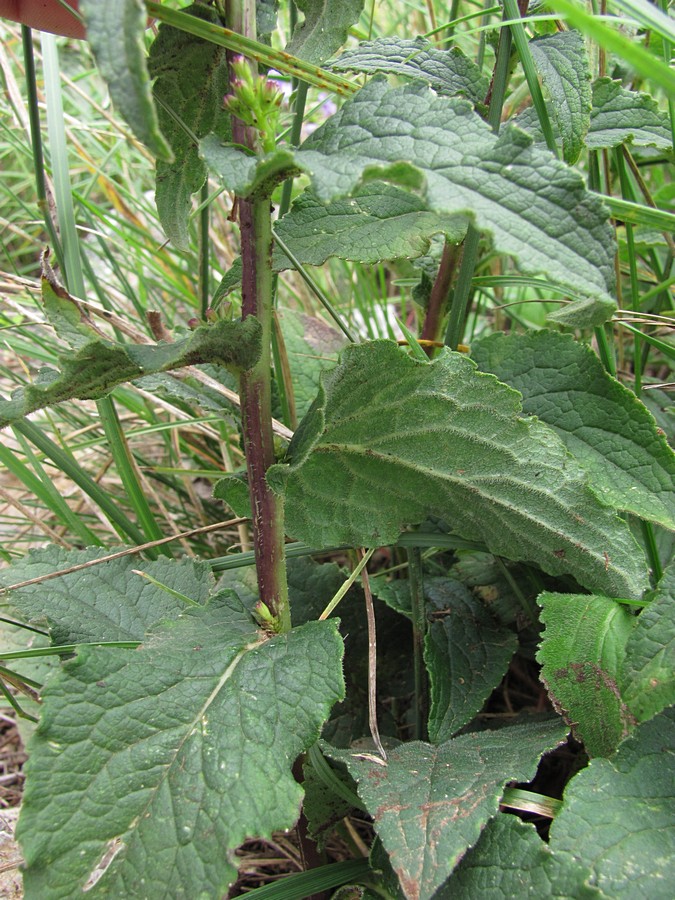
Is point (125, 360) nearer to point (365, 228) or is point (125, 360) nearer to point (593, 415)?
point (365, 228)

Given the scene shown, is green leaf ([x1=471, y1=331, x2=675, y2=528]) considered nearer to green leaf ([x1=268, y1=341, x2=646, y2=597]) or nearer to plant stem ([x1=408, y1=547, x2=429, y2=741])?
green leaf ([x1=268, y1=341, x2=646, y2=597])

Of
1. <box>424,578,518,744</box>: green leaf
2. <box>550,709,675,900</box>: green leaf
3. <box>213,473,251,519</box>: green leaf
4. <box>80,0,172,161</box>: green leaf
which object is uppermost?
<box>80,0,172,161</box>: green leaf

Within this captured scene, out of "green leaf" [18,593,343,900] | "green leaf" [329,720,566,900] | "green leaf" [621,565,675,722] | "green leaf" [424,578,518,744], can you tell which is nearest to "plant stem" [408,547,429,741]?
"green leaf" [424,578,518,744]

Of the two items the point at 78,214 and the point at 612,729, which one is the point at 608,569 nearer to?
the point at 612,729

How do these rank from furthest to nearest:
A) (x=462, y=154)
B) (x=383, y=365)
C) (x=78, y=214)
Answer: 1. (x=78, y=214)
2. (x=383, y=365)
3. (x=462, y=154)

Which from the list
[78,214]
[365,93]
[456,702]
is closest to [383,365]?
[365,93]

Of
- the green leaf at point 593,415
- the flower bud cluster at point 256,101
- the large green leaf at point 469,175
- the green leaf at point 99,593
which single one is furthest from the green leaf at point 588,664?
the flower bud cluster at point 256,101

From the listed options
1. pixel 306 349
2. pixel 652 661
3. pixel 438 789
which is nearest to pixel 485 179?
pixel 652 661
